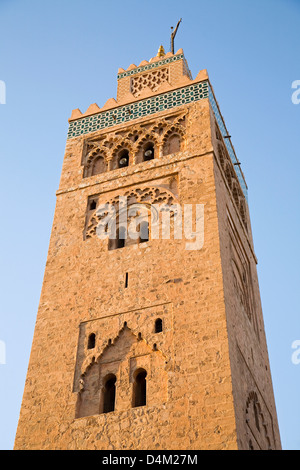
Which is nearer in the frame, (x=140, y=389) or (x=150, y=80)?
(x=140, y=389)

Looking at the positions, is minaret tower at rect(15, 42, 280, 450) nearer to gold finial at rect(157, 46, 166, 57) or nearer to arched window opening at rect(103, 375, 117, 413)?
arched window opening at rect(103, 375, 117, 413)

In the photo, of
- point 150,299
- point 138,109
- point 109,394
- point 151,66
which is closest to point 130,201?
point 150,299

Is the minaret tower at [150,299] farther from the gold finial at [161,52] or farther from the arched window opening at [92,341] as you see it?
the gold finial at [161,52]

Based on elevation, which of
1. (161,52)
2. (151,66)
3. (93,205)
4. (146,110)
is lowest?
(93,205)

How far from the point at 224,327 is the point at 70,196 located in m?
4.42

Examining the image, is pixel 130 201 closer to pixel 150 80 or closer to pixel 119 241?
pixel 119 241

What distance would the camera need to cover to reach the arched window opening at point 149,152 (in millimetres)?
12508

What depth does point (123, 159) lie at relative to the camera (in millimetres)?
12688

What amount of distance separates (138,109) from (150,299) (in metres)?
4.86

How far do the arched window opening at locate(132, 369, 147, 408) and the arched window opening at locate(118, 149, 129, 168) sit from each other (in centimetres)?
459

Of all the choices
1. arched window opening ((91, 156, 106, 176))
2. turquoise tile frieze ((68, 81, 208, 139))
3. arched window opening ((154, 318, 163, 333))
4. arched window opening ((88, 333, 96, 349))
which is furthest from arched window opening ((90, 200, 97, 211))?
arched window opening ((154, 318, 163, 333))

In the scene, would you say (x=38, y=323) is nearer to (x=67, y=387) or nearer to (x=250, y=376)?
(x=67, y=387)

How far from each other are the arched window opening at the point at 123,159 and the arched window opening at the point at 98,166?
0.31 meters

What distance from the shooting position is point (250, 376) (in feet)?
33.2
